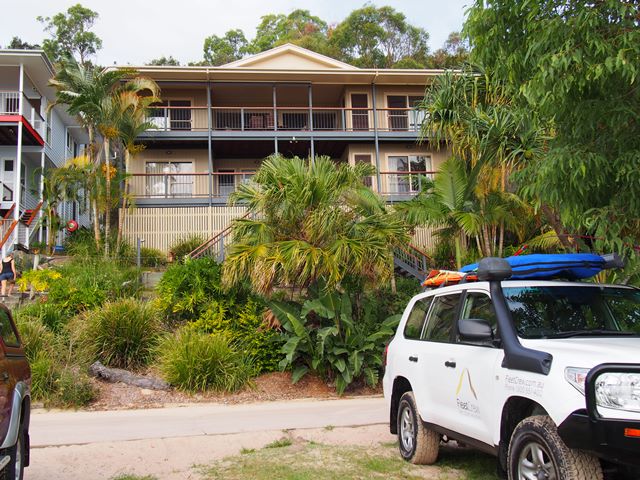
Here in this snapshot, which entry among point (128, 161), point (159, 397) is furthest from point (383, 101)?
point (159, 397)

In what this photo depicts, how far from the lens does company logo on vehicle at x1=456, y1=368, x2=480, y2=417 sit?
489 cm

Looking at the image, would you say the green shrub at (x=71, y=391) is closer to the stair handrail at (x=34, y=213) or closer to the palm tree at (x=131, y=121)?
the palm tree at (x=131, y=121)

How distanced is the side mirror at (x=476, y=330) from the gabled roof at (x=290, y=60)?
856 inches

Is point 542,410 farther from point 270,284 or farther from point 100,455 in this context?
point 270,284

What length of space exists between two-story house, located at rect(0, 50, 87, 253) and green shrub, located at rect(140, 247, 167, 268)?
357cm

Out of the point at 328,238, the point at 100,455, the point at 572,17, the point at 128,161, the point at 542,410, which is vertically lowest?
the point at 100,455

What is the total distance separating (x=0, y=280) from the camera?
15.5 m

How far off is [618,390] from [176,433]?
598 cm

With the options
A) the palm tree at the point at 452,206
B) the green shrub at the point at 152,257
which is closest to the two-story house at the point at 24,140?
the green shrub at the point at 152,257

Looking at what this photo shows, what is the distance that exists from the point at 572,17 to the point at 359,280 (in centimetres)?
717

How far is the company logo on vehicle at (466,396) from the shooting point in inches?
193

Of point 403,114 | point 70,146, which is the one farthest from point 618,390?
point 70,146

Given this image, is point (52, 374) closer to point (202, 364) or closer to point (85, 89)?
point (202, 364)

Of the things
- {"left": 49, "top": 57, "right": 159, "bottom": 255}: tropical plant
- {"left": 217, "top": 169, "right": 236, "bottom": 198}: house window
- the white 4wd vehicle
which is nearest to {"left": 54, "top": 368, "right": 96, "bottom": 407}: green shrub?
the white 4wd vehicle
